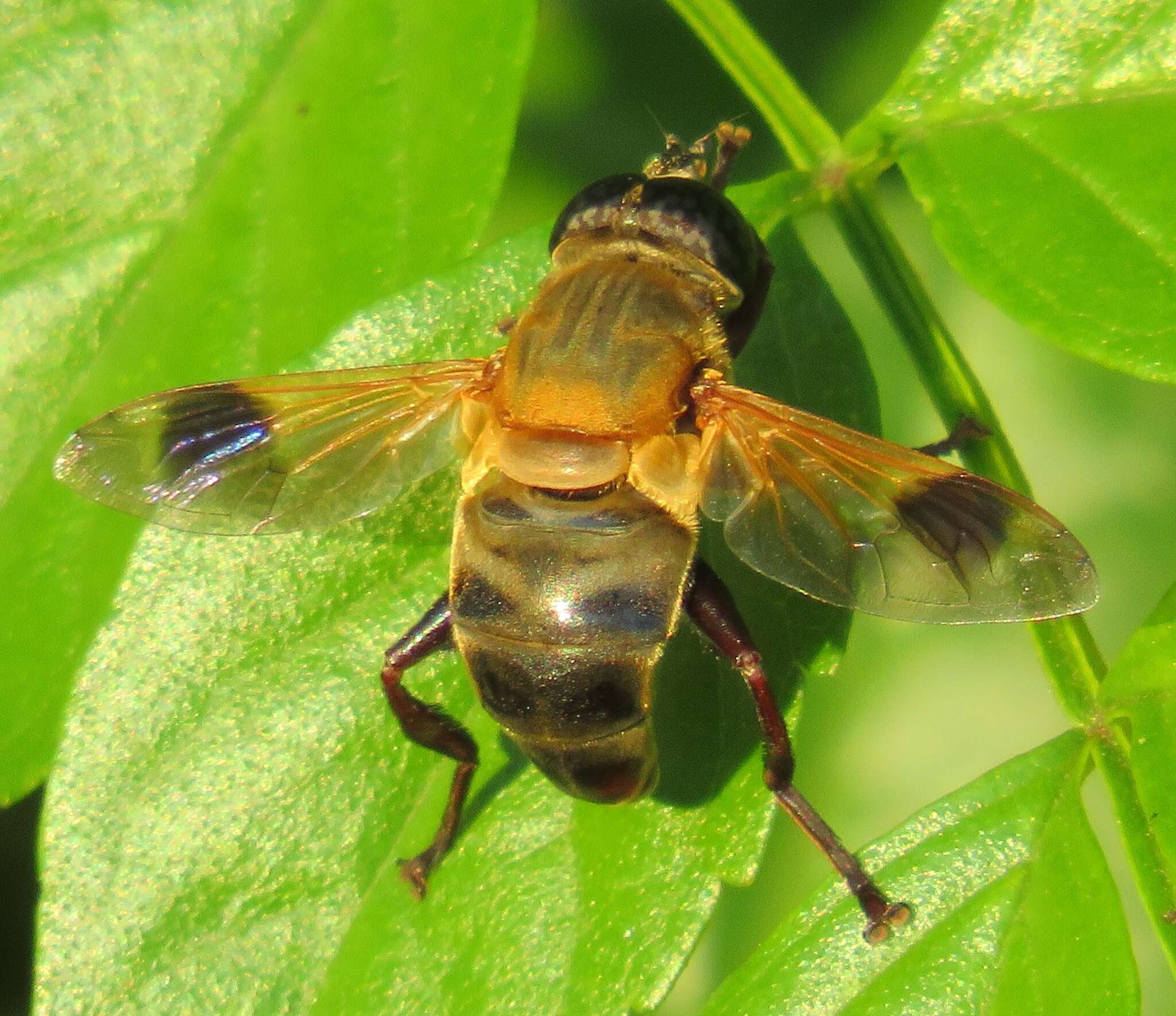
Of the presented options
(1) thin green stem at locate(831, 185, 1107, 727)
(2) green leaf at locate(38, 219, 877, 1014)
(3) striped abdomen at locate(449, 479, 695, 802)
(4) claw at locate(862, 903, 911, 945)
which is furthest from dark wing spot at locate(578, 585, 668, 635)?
(1) thin green stem at locate(831, 185, 1107, 727)

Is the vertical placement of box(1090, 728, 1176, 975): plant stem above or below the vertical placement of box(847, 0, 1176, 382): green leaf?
below

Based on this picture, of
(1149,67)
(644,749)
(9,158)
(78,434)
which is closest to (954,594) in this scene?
(644,749)

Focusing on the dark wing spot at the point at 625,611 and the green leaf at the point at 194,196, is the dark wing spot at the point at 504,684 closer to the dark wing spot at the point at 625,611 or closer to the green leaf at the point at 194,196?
the dark wing spot at the point at 625,611

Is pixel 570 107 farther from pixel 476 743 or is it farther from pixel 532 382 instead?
pixel 476 743

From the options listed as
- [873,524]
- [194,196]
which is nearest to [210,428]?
[194,196]

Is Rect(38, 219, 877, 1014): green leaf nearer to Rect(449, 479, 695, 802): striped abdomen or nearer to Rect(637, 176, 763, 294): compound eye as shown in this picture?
Rect(449, 479, 695, 802): striped abdomen

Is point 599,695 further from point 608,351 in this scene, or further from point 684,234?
point 684,234
